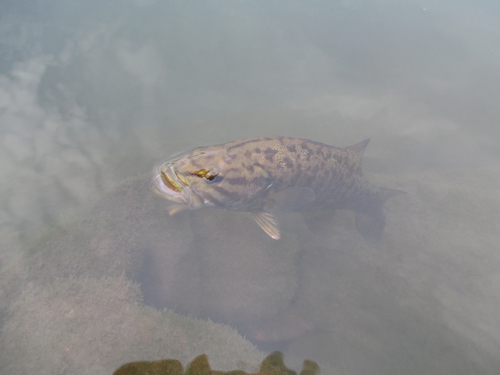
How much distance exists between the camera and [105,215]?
11.5 feet

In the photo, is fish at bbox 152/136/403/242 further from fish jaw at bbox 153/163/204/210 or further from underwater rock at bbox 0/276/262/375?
underwater rock at bbox 0/276/262/375

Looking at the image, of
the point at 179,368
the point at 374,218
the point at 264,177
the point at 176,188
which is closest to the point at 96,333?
the point at 179,368

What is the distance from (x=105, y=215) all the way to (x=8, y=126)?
3.11 metres

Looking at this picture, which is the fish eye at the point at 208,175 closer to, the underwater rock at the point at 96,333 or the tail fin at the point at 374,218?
the underwater rock at the point at 96,333

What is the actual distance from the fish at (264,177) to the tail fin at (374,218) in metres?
0.56

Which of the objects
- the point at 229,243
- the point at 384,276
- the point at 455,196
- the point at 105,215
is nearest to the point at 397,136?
the point at 455,196

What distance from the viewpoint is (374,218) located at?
4730 millimetres

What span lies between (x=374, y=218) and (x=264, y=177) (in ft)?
8.55

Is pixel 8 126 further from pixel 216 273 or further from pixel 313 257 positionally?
pixel 313 257

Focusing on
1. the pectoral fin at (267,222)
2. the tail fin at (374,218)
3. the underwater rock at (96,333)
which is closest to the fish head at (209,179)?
the pectoral fin at (267,222)

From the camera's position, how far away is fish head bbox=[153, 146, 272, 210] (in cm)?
276

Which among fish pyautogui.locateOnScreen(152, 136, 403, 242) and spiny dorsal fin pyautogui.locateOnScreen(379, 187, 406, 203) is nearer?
fish pyautogui.locateOnScreen(152, 136, 403, 242)

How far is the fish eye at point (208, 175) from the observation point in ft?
9.02

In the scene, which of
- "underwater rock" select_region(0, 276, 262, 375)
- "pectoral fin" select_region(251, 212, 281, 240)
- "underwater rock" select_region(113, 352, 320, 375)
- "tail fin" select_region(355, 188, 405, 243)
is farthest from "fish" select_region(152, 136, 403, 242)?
"underwater rock" select_region(113, 352, 320, 375)
